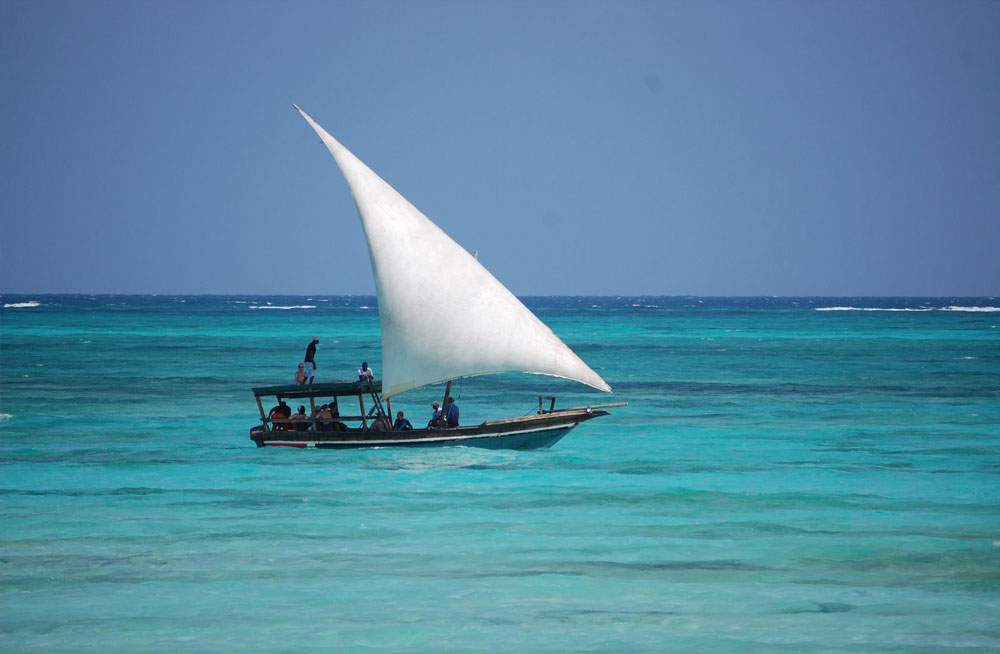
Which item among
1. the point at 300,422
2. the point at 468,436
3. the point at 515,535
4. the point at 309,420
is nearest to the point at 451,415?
the point at 468,436

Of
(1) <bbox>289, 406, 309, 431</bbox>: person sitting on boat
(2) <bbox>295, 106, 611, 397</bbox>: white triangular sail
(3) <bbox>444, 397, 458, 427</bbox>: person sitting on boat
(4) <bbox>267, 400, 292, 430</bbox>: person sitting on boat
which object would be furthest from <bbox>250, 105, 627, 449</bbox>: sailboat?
(4) <bbox>267, 400, 292, 430</bbox>: person sitting on boat

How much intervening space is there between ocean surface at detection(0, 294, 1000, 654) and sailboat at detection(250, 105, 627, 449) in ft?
2.47

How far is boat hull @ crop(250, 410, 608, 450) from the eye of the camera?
23797 millimetres

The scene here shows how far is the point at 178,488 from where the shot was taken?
21.0 meters

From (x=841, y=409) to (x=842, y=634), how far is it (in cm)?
2446

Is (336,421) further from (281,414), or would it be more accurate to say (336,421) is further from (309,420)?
(281,414)

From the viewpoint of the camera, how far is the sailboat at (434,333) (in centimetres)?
2392

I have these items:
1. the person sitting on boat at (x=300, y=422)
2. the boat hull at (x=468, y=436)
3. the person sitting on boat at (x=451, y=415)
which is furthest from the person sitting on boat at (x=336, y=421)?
the person sitting on boat at (x=451, y=415)

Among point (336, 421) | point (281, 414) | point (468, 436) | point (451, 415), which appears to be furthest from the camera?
point (281, 414)

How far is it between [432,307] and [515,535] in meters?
8.34

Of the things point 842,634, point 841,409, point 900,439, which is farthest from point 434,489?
point 841,409

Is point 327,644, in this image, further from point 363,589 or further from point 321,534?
point 321,534

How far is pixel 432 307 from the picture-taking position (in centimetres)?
2439

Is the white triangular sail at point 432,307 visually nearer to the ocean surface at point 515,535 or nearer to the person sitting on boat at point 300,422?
the ocean surface at point 515,535
